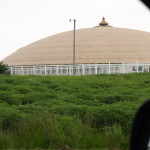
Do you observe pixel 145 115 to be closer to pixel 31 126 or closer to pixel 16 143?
pixel 16 143

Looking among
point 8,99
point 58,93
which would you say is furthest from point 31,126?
point 58,93

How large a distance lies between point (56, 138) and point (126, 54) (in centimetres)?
5330

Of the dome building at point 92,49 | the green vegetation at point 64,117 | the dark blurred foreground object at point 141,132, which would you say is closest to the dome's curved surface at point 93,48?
the dome building at point 92,49

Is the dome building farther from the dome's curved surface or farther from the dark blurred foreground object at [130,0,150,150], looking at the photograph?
the dark blurred foreground object at [130,0,150,150]

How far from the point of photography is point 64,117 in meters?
7.99

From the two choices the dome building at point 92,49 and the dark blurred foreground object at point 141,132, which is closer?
the dark blurred foreground object at point 141,132

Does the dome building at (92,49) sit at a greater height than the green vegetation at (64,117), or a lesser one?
greater

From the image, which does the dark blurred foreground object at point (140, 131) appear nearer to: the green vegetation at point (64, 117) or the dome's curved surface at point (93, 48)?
the green vegetation at point (64, 117)

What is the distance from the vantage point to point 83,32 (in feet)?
219

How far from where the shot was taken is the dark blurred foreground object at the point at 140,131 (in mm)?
1893

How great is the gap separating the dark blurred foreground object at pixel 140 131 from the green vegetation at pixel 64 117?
15.3 feet

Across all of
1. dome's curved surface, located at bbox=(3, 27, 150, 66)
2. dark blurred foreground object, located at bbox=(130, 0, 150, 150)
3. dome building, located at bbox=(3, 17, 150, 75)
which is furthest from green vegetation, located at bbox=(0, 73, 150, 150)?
dome's curved surface, located at bbox=(3, 27, 150, 66)

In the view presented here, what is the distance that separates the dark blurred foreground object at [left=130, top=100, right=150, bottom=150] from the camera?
1.89 metres

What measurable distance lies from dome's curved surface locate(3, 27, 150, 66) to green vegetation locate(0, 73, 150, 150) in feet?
141
